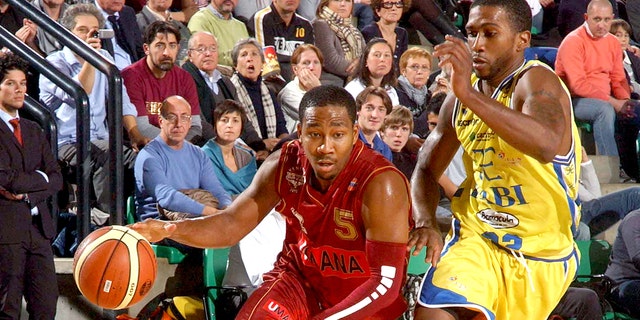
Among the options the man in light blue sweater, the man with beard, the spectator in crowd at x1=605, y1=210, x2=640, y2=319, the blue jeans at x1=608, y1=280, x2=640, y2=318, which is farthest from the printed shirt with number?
the blue jeans at x1=608, y1=280, x2=640, y2=318

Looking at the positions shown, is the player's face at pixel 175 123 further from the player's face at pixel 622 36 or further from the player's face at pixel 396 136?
the player's face at pixel 622 36

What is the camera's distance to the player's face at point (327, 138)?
13.8ft

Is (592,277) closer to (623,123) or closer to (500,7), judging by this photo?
(623,123)

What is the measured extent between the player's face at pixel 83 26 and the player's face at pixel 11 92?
3.85 feet

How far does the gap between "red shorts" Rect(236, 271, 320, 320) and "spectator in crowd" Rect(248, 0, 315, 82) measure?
473 cm

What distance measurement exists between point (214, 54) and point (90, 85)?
1.26m

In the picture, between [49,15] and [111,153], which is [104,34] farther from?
[111,153]

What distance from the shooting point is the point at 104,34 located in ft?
24.2

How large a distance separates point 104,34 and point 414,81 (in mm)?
2888

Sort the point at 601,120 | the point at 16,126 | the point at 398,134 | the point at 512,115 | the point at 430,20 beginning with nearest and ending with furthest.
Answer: the point at 512,115 → the point at 16,126 → the point at 398,134 → the point at 601,120 → the point at 430,20

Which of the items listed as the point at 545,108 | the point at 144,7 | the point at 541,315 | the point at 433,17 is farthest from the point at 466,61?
the point at 433,17

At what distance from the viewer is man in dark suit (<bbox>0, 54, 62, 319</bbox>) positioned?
576 centimetres

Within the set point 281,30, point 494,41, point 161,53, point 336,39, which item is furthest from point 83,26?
point 494,41

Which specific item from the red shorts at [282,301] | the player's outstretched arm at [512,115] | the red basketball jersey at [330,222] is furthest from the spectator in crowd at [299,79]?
the player's outstretched arm at [512,115]
